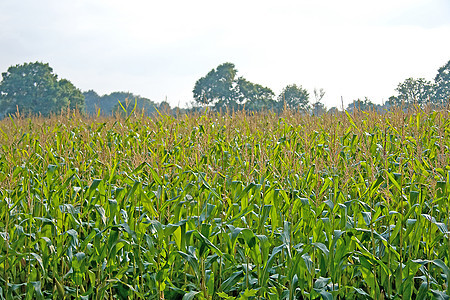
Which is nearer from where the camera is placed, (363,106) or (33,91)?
(363,106)

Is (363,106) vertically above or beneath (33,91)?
beneath

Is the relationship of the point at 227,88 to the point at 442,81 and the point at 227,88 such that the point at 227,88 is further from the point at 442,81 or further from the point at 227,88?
the point at 442,81

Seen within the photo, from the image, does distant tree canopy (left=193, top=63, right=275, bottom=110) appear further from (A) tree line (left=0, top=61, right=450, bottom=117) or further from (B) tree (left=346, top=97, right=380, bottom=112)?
(B) tree (left=346, top=97, right=380, bottom=112)

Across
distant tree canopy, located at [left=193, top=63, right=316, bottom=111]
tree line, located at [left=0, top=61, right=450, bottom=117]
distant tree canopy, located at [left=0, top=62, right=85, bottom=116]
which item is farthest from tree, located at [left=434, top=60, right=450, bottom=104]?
distant tree canopy, located at [left=0, top=62, right=85, bottom=116]

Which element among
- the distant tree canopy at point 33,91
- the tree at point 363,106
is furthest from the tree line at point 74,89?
the tree at point 363,106

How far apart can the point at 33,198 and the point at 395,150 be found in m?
5.21

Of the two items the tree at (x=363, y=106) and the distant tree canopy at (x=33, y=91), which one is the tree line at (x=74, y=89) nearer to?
the distant tree canopy at (x=33, y=91)

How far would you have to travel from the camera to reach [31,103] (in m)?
53.0

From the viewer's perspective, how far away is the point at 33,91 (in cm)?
5403

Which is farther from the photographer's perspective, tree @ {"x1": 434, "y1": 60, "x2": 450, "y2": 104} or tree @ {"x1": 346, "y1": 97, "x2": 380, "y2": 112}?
tree @ {"x1": 434, "y1": 60, "x2": 450, "y2": 104}

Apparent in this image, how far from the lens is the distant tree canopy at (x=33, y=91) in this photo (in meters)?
53.3

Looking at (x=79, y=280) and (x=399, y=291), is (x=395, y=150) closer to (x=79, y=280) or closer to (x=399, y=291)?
(x=399, y=291)

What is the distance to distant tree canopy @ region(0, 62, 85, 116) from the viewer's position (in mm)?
53281

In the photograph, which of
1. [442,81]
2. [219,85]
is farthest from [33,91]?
[442,81]
